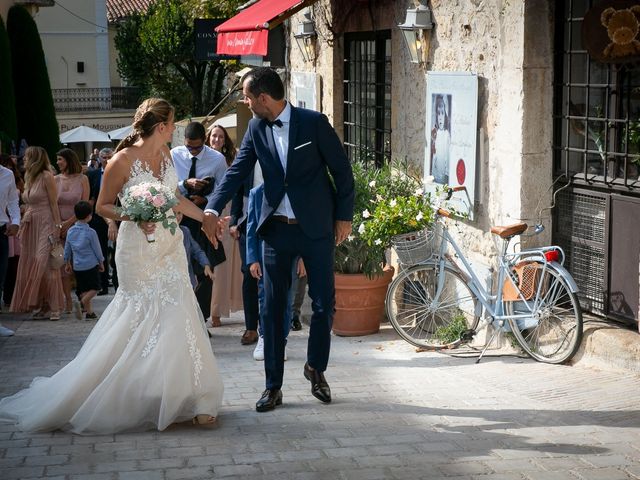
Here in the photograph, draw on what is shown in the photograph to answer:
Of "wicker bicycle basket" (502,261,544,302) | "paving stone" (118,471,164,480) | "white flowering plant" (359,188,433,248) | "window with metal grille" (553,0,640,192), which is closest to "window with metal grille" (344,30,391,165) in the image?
"white flowering plant" (359,188,433,248)

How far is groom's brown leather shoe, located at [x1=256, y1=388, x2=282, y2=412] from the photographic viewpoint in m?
5.97

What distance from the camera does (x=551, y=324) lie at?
7305mm

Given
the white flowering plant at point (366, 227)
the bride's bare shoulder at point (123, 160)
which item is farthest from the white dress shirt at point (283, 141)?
the white flowering plant at point (366, 227)

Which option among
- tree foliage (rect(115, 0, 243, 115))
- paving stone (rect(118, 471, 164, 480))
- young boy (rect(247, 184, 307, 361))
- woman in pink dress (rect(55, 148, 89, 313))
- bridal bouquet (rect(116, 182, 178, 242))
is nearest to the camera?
paving stone (rect(118, 471, 164, 480))

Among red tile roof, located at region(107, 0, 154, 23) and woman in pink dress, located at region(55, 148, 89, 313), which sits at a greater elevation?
red tile roof, located at region(107, 0, 154, 23)

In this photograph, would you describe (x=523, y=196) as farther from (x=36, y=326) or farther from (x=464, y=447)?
(x=36, y=326)

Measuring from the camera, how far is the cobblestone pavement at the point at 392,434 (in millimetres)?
4797

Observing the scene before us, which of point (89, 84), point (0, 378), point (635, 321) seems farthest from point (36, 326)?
point (89, 84)

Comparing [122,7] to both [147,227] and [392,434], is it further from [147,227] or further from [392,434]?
[392,434]

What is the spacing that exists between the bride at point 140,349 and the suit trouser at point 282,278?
0.39m

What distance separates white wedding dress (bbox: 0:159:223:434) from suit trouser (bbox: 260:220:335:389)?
0.40 metres

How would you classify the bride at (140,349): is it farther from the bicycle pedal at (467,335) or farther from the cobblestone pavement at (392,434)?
the bicycle pedal at (467,335)

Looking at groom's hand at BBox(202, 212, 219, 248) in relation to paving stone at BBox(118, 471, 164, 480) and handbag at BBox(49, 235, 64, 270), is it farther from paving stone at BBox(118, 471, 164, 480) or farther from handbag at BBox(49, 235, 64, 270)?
handbag at BBox(49, 235, 64, 270)

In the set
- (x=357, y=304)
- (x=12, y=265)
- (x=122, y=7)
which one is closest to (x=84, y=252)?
(x=12, y=265)
